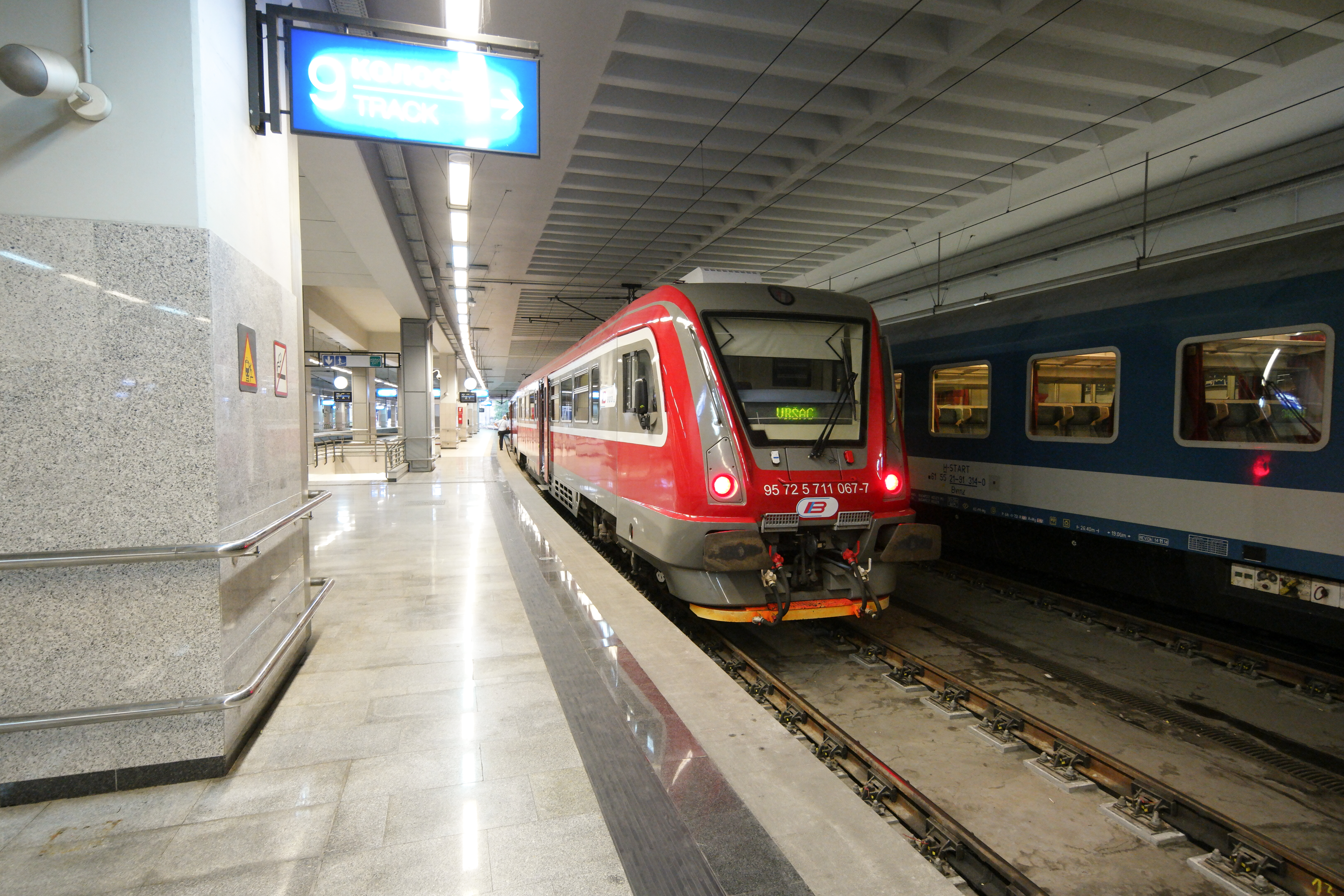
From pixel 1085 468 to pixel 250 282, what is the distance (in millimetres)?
6718

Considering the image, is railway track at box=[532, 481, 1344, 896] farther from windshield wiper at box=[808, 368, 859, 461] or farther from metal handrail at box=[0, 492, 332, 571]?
metal handrail at box=[0, 492, 332, 571]

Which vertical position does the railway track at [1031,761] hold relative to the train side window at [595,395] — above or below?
below

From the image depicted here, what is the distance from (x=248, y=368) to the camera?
3.14m

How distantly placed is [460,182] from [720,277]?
3970 millimetres

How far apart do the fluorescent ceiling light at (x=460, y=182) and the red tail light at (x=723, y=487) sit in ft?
16.1

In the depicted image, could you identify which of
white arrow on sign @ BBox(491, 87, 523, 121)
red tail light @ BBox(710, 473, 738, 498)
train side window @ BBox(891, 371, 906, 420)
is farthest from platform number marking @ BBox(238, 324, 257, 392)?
train side window @ BBox(891, 371, 906, 420)

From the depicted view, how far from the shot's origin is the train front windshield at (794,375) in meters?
5.07

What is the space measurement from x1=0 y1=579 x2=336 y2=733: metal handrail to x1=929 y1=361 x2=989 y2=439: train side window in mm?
7097

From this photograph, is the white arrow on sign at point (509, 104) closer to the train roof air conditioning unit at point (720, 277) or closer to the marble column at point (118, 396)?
the marble column at point (118, 396)

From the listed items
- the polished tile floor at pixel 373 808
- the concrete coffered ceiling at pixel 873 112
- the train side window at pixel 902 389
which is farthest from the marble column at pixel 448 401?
the polished tile floor at pixel 373 808

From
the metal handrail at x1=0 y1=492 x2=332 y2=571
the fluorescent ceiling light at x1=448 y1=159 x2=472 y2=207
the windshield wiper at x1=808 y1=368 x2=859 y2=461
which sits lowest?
the metal handrail at x1=0 y1=492 x2=332 y2=571

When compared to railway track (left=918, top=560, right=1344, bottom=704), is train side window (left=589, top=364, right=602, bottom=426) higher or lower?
higher

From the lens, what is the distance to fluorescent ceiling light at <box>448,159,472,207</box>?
7523 mm

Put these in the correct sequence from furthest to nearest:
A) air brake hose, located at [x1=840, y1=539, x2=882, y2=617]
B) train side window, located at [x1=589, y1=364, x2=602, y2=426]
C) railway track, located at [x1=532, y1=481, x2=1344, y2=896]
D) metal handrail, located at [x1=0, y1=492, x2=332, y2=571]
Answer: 1. train side window, located at [x1=589, y1=364, x2=602, y2=426]
2. air brake hose, located at [x1=840, y1=539, x2=882, y2=617]
3. railway track, located at [x1=532, y1=481, x2=1344, y2=896]
4. metal handrail, located at [x1=0, y1=492, x2=332, y2=571]
